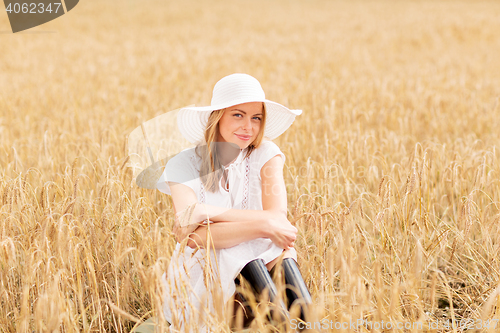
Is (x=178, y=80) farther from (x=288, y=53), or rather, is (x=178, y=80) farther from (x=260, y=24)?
(x=260, y=24)

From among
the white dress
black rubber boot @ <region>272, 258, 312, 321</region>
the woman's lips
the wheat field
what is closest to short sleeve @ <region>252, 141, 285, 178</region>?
the white dress

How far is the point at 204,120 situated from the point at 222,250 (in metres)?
0.54

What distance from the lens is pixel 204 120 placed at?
176cm

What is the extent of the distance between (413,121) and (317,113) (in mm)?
874

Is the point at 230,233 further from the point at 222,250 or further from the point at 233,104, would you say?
the point at 233,104

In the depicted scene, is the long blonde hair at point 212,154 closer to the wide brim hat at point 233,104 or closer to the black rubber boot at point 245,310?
the wide brim hat at point 233,104

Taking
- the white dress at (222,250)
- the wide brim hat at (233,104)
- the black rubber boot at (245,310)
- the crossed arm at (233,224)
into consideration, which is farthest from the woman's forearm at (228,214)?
the wide brim hat at (233,104)

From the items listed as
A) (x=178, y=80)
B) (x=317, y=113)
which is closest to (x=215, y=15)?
(x=178, y=80)

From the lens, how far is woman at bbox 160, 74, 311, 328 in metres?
1.48

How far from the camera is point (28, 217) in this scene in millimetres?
2002

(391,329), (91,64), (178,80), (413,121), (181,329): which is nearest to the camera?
(181,329)

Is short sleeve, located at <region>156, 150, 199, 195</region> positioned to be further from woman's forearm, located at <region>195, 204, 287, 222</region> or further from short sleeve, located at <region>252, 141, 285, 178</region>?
short sleeve, located at <region>252, 141, 285, 178</region>

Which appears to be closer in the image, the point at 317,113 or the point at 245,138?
the point at 245,138

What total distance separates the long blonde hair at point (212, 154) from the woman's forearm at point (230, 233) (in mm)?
196
